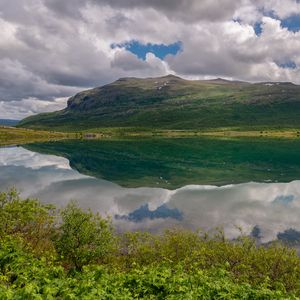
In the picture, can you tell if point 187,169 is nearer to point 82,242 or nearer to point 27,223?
point 27,223

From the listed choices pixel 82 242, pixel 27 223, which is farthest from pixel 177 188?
pixel 82 242

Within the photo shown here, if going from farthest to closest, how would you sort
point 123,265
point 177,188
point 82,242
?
point 177,188 → point 82,242 → point 123,265

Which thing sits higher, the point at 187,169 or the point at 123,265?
the point at 123,265

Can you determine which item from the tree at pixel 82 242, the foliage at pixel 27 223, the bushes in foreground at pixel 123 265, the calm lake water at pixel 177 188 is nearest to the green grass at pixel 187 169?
the calm lake water at pixel 177 188

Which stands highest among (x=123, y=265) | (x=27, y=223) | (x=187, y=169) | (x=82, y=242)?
(x=27, y=223)

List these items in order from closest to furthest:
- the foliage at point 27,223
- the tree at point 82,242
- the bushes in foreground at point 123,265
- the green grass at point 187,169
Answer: the bushes in foreground at point 123,265, the tree at point 82,242, the foliage at point 27,223, the green grass at point 187,169

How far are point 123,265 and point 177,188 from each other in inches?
3019

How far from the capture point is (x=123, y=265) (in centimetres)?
3412

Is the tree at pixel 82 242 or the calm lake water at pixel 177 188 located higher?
the tree at pixel 82 242

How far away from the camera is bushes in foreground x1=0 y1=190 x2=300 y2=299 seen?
22.1m

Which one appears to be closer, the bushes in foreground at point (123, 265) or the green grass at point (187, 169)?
the bushes in foreground at point (123, 265)

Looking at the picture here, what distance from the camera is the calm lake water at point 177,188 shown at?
69188mm

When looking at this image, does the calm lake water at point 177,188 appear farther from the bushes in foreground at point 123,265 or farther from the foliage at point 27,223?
the foliage at point 27,223

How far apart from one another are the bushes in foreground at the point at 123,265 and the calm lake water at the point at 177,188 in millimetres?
13193
